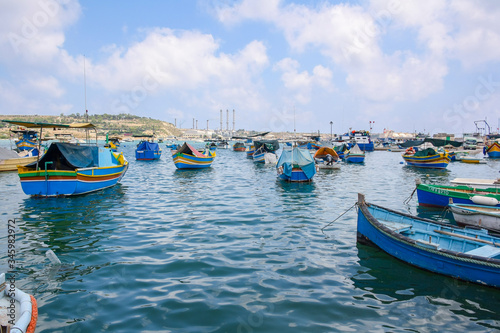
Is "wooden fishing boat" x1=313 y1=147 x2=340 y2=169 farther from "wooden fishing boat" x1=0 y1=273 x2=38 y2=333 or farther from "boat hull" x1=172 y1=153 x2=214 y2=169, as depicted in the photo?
"wooden fishing boat" x1=0 y1=273 x2=38 y2=333

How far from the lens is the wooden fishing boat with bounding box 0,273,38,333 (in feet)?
13.4

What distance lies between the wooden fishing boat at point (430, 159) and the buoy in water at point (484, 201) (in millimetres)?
23981

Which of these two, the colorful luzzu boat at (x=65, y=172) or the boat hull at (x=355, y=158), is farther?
the boat hull at (x=355, y=158)

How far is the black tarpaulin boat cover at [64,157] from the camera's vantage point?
666 inches

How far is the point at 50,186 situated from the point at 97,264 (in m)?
10.5

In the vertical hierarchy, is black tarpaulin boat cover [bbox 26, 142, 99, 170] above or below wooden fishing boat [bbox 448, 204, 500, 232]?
above

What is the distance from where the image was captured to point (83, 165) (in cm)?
1814

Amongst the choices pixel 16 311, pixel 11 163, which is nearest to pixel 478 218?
pixel 16 311

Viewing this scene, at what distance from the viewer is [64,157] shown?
17.2 m

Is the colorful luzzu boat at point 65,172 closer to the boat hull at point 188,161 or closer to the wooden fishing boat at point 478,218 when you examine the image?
the boat hull at point 188,161

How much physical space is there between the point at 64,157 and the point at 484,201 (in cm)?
2068

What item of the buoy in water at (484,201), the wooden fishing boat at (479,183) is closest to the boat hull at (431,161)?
the wooden fishing boat at (479,183)

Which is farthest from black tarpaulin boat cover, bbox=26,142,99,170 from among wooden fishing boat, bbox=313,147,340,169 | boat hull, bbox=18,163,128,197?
wooden fishing boat, bbox=313,147,340,169

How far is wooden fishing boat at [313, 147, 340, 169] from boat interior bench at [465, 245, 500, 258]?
24.8 meters
